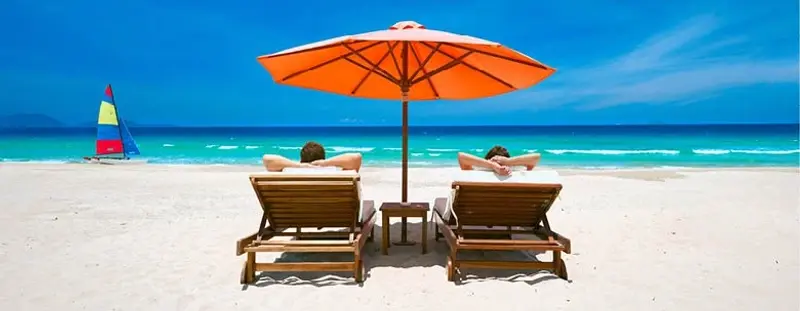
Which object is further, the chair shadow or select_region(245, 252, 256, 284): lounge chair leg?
the chair shadow

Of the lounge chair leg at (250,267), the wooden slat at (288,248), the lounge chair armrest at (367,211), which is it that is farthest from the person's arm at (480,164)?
the lounge chair leg at (250,267)

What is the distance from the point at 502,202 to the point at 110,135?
17.8 meters

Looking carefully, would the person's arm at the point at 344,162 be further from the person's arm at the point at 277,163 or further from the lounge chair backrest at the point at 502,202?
the lounge chair backrest at the point at 502,202

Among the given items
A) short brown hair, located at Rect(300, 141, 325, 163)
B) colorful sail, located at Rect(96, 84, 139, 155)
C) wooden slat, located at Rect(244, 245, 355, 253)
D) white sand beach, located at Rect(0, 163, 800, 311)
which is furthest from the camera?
colorful sail, located at Rect(96, 84, 139, 155)

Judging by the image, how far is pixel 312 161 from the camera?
13.5 feet

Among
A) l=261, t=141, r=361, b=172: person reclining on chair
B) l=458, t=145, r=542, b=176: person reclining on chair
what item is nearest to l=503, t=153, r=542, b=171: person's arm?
l=458, t=145, r=542, b=176: person reclining on chair

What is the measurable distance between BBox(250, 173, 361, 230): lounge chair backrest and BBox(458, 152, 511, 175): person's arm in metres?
0.85

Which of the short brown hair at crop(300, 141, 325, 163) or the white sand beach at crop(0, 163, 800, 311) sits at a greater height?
the short brown hair at crop(300, 141, 325, 163)

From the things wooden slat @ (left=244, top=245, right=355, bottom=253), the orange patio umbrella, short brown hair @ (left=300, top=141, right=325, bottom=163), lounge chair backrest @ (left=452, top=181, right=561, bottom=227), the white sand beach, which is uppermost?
the orange patio umbrella

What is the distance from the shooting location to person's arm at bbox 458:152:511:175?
12.4ft

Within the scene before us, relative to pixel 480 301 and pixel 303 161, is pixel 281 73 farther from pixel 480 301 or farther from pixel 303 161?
pixel 480 301

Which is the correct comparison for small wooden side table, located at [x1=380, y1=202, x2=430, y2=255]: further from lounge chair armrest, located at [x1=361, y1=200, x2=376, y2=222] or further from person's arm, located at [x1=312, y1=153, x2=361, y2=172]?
person's arm, located at [x1=312, y1=153, x2=361, y2=172]

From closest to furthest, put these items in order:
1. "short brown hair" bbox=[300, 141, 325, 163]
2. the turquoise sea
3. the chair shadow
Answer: the chair shadow → "short brown hair" bbox=[300, 141, 325, 163] → the turquoise sea

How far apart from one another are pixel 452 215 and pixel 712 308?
1.86m
